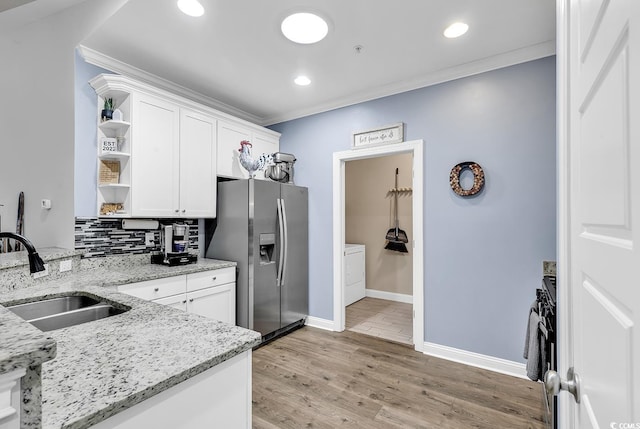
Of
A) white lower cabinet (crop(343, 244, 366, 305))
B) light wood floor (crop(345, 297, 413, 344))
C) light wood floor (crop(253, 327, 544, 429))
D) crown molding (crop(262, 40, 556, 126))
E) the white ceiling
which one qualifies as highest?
the white ceiling

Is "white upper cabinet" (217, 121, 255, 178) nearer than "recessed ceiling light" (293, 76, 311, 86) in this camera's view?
No

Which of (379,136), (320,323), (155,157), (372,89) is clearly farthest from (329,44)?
(320,323)

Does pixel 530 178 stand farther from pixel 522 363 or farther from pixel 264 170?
pixel 264 170

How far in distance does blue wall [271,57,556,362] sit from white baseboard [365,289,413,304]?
1.91 m

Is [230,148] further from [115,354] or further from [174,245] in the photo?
[115,354]

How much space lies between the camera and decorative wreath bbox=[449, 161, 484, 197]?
265cm

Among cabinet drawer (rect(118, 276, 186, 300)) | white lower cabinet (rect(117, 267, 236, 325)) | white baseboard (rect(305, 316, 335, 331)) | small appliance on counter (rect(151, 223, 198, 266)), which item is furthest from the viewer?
white baseboard (rect(305, 316, 335, 331))

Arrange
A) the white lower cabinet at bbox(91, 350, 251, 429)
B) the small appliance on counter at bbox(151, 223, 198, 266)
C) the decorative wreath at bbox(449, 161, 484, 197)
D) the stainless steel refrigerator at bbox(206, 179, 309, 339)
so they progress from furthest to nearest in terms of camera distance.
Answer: the stainless steel refrigerator at bbox(206, 179, 309, 339)
the small appliance on counter at bbox(151, 223, 198, 266)
the decorative wreath at bbox(449, 161, 484, 197)
the white lower cabinet at bbox(91, 350, 251, 429)

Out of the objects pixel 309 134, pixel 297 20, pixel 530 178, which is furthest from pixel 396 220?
pixel 297 20

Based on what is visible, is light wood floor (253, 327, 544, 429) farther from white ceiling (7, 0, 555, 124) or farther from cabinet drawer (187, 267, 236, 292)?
white ceiling (7, 0, 555, 124)

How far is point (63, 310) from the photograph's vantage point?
1.62 m

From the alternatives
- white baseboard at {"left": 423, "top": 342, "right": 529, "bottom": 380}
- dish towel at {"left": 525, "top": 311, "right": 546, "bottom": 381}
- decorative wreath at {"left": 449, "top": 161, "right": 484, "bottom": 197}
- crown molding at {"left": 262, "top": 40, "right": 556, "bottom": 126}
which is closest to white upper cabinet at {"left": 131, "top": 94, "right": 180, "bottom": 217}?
crown molding at {"left": 262, "top": 40, "right": 556, "bottom": 126}

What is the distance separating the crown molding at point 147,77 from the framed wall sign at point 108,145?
668 mm

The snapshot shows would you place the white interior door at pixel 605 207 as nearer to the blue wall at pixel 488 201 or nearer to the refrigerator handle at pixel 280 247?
the blue wall at pixel 488 201
